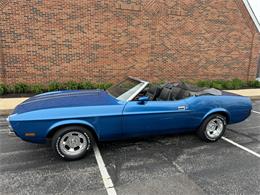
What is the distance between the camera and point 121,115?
332cm

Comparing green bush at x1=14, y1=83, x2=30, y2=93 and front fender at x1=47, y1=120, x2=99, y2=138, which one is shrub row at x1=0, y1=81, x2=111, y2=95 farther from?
front fender at x1=47, y1=120, x2=99, y2=138

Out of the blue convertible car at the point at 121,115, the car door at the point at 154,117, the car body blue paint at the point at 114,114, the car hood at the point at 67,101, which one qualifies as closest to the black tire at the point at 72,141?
the blue convertible car at the point at 121,115

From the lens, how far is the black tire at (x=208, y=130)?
157 inches

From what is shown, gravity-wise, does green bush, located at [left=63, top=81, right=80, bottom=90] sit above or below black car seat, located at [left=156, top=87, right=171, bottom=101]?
below

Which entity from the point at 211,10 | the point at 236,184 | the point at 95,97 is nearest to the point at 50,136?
the point at 95,97

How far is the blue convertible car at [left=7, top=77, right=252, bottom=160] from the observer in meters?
3.04

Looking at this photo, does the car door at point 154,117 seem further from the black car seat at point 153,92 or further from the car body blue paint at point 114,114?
the black car seat at point 153,92

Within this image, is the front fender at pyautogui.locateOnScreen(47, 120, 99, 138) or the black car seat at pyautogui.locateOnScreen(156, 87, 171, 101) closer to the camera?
the front fender at pyautogui.locateOnScreen(47, 120, 99, 138)

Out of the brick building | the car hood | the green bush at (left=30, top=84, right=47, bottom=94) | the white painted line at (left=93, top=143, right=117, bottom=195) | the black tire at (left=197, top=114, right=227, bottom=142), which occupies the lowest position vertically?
the white painted line at (left=93, top=143, right=117, bottom=195)

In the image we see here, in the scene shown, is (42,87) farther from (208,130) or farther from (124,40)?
(208,130)

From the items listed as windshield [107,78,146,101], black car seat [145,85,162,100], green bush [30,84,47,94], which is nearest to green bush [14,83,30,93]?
green bush [30,84,47,94]

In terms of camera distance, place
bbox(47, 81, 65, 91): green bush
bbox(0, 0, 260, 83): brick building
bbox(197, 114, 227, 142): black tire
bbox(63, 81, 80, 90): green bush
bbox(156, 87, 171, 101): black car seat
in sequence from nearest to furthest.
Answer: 1. bbox(197, 114, 227, 142): black tire
2. bbox(156, 87, 171, 101): black car seat
3. bbox(0, 0, 260, 83): brick building
4. bbox(47, 81, 65, 91): green bush
5. bbox(63, 81, 80, 90): green bush

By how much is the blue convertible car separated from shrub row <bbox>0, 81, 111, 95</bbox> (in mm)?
4528

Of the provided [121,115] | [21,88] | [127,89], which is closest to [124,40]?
[21,88]
